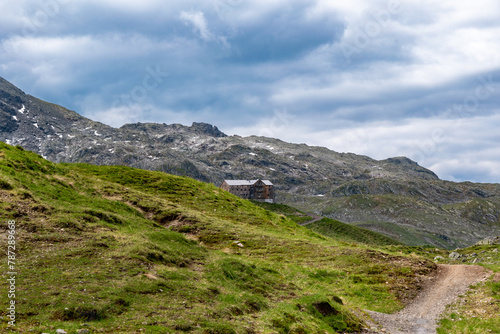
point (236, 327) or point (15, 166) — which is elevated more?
point (15, 166)

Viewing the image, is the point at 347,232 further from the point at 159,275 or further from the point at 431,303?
the point at 159,275

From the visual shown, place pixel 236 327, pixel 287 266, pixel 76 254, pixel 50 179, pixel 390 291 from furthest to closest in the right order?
pixel 50 179
pixel 287 266
pixel 390 291
pixel 76 254
pixel 236 327

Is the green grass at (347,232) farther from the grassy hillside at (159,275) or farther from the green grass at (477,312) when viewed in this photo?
the green grass at (477,312)

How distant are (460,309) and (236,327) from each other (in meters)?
20.7

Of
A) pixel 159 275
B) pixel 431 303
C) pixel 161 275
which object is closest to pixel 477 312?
pixel 431 303

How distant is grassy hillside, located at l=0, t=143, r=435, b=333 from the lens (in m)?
16.6

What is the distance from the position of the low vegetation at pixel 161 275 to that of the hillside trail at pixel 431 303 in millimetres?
1271

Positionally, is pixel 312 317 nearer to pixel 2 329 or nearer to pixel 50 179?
pixel 2 329

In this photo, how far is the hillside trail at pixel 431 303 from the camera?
81.6 ft

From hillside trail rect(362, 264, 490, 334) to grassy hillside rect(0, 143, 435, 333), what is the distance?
1.25 meters

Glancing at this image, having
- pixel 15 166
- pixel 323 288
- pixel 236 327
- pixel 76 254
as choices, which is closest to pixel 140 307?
pixel 236 327

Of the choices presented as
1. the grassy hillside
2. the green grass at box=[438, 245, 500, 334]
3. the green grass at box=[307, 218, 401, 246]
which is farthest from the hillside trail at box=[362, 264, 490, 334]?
the green grass at box=[307, 218, 401, 246]

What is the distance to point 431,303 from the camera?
30.4 m

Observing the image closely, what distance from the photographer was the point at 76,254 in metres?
23.1
